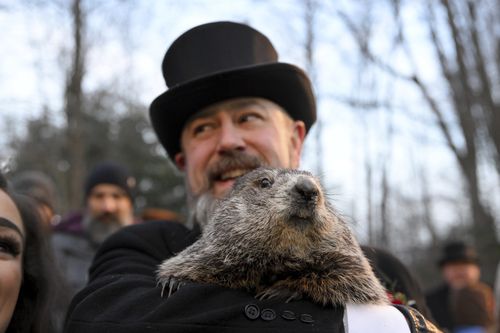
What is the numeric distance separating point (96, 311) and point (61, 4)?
35.2 feet

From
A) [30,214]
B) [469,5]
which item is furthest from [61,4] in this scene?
[30,214]

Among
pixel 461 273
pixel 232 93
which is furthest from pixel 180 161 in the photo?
pixel 461 273

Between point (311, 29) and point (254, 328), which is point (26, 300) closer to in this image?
point (254, 328)

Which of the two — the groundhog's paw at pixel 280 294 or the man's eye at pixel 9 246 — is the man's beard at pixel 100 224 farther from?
the groundhog's paw at pixel 280 294

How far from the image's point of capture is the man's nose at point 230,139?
302 centimetres

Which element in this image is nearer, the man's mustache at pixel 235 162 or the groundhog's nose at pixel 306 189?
the groundhog's nose at pixel 306 189

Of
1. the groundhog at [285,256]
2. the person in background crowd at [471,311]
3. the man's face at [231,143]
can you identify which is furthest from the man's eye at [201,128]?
the person in background crowd at [471,311]

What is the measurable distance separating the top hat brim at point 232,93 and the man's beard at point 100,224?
3.50 meters

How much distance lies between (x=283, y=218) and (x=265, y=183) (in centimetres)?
31

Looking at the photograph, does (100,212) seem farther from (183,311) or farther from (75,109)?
(75,109)

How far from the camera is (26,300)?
2965 millimetres

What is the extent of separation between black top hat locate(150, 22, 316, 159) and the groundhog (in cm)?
83

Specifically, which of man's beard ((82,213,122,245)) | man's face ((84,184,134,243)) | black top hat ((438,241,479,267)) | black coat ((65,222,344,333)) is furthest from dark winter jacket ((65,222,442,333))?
black top hat ((438,241,479,267))

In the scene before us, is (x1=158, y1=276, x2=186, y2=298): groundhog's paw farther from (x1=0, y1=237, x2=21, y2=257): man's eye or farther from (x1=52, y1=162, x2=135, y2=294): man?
(x1=52, y1=162, x2=135, y2=294): man
